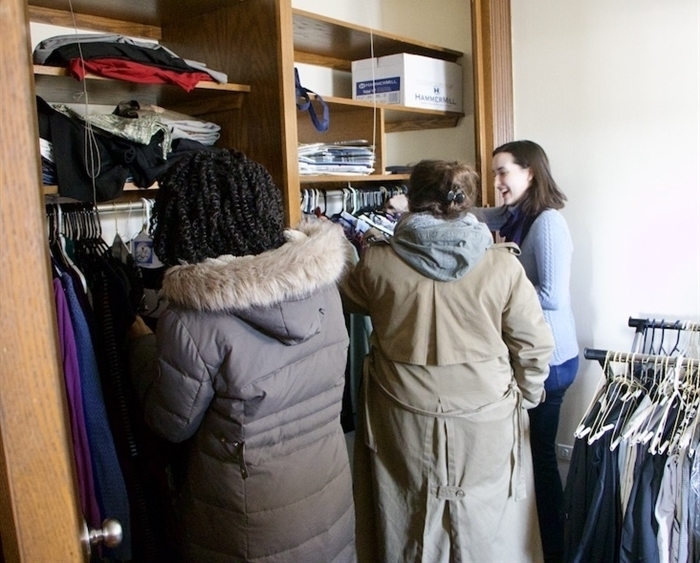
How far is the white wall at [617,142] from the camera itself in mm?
2266

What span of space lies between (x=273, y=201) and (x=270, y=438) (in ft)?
1.70

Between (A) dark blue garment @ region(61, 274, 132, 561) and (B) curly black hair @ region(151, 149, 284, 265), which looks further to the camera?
(A) dark blue garment @ region(61, 274, 132, 561)

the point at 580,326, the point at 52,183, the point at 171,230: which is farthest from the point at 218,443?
the point at 580,326

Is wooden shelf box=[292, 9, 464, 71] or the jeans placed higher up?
wooden shelf box=[292, 9, 464, 71]

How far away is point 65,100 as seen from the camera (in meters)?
1.87

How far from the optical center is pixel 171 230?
1340 mm

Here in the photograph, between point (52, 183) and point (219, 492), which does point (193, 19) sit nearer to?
point (52, 183)

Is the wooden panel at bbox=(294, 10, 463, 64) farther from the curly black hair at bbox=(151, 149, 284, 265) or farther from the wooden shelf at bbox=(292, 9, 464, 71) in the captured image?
the curly black hair at bbox=(151, 149, 284, 265)

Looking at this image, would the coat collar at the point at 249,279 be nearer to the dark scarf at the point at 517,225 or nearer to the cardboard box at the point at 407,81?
the dark scarf at the point at 517,225

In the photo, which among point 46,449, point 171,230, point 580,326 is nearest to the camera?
point 46,449

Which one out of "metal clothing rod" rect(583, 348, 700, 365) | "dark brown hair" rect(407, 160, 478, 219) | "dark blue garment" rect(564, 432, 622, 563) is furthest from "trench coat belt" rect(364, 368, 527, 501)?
"dark brown hair" rect(407, 160, 478, 219)

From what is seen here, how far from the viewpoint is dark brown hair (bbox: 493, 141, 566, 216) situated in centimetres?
224

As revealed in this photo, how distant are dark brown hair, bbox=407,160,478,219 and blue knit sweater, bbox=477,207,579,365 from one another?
470 millimetres

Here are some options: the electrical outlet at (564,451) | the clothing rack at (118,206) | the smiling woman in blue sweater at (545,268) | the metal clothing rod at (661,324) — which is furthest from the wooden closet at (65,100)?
the electrical outlet at (564,451)
